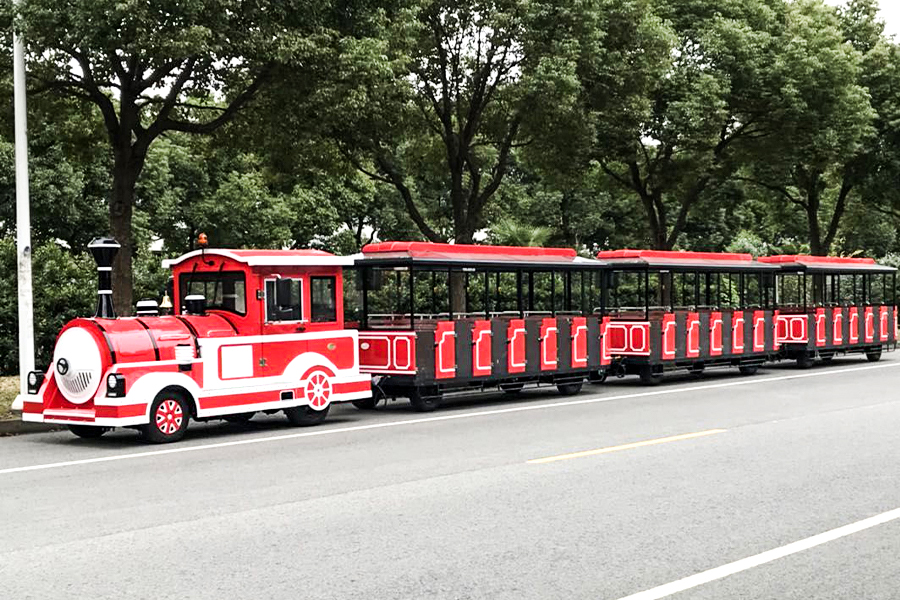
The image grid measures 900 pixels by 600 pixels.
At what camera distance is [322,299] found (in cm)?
1551

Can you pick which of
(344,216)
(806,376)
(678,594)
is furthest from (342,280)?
(344,216)

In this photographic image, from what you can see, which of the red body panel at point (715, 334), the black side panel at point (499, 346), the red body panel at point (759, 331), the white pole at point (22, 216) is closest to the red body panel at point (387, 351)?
the black side panel at point (499, 346)

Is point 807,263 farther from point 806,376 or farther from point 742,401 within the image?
point 742,401

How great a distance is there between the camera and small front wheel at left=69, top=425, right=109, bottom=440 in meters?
13.8

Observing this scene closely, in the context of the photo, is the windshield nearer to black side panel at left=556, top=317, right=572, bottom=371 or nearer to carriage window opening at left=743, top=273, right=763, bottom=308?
black side panel at left=556, top=317, right=572, bottom=371

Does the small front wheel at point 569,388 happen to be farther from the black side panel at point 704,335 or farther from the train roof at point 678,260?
Answer: the black side panel at point 704,335

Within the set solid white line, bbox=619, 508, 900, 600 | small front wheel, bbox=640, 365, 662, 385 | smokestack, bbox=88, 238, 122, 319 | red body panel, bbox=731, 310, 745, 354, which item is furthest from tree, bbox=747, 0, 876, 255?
solid white line, bbox=619, 508, 900, 600

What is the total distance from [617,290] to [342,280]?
29.9 ft

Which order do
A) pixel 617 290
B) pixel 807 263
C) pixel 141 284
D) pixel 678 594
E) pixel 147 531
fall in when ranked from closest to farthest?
1. pixel 678 594
2. pixel 147 531
3. pixel 617 290
4. pixel 141 284
5. pixel 807 263

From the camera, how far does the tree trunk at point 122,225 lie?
62.2ft

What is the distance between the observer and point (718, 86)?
2948 centimetres

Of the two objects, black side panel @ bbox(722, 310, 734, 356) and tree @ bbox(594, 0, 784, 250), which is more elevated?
tree @ bbox(594, 0, 784, 250)

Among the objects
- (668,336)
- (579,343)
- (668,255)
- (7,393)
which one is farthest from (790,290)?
(7,393)

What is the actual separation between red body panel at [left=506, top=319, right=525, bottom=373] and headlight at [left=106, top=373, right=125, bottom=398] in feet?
25.7
